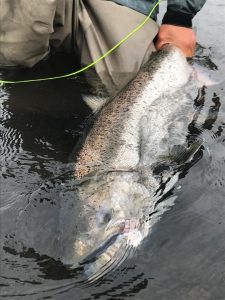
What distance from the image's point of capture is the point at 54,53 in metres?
5.08

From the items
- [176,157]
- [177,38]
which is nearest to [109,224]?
[176,157]

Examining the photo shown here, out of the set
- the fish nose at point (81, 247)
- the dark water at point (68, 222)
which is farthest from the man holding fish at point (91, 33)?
the fish nose at point (81, 247)

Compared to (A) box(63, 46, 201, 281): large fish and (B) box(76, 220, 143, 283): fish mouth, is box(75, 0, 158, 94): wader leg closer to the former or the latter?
(A) box(63, 46, 201, 281): large fish

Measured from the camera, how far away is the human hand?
16.2ft

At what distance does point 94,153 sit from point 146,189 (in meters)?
0.45

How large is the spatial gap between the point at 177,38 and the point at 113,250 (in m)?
3.05

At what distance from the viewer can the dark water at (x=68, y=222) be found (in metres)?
2.40

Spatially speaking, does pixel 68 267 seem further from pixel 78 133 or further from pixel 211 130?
pixel 211 130

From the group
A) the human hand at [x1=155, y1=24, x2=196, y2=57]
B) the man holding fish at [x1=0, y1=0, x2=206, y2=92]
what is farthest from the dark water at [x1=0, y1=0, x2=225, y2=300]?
the human hand at [x1=155, y1=24, x2=196, y2=57]

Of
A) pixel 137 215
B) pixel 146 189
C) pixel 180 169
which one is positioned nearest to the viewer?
pixel 137 215

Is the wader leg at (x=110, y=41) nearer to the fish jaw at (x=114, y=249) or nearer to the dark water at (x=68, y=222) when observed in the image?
the dark water at (x=68, y=222)

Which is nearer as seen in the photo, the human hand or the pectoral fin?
the pectoral fin

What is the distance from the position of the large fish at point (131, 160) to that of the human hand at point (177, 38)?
1.24 feet

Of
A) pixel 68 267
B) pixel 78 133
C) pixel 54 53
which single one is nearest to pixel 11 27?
pixel 54 53
